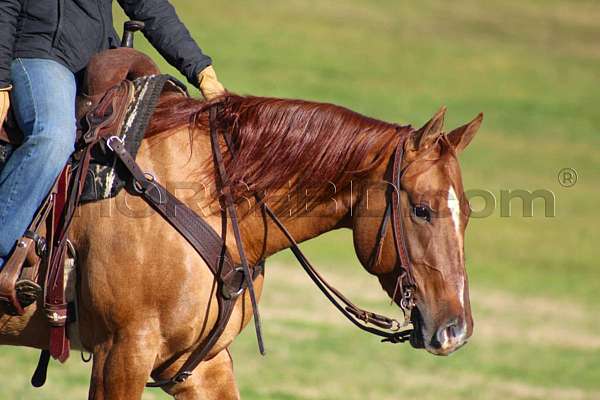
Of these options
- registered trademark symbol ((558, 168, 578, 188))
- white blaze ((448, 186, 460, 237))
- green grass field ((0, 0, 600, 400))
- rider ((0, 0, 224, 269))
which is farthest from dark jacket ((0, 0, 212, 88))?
registered trademark symbol ((558, 168, 578, 188))

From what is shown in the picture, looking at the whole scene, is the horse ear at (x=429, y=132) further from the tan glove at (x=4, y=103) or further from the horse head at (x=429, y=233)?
the tan glove at (x=4, y=103)

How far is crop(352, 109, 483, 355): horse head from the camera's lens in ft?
14.0

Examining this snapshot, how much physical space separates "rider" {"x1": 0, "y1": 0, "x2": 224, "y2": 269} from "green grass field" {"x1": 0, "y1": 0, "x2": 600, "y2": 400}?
377 centimetres

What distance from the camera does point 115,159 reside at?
4457 millimetres

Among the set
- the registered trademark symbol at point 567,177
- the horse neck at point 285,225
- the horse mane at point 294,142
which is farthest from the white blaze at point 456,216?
the registered trademark symbol at point 567,177

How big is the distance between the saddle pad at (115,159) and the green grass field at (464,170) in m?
3.89

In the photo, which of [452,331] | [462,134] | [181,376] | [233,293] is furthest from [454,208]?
[181,376]

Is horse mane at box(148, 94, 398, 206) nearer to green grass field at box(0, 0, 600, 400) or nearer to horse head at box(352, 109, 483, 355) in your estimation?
horse head at box(352, 109, 483, 355)

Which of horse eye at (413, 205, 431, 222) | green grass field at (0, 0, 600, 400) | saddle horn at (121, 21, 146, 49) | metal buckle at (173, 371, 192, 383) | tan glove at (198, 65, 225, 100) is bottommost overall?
green grass field at (0, 0, 600, 400)

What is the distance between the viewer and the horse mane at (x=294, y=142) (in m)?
4.47

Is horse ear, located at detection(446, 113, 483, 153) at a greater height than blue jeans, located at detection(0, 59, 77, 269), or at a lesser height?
greater

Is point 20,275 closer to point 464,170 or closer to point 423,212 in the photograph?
point 423,212

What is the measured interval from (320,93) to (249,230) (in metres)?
25.4

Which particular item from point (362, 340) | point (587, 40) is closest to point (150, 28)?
point (362, 340)
